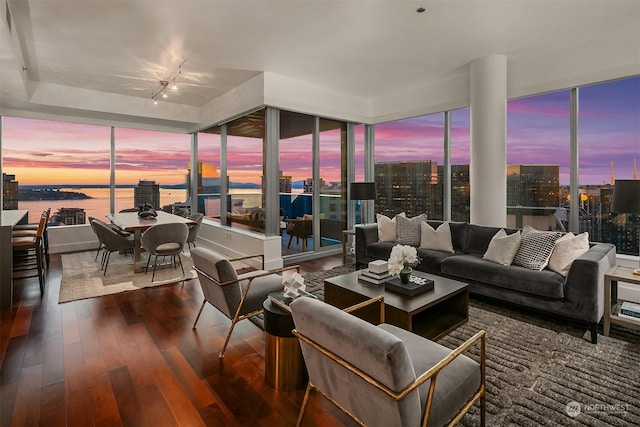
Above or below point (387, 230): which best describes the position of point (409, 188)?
above

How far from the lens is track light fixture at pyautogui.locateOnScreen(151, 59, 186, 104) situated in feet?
16.1

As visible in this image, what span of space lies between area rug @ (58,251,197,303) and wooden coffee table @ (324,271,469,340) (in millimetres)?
2518

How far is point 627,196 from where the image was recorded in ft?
9.52

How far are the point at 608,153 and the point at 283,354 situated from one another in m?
4.46

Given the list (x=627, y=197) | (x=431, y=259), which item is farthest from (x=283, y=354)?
(x=627, y=197)

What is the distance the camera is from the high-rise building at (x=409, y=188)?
→ 19.1 ft

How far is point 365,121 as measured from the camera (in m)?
6.41

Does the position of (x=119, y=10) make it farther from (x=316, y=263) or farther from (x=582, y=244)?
(x=582, y=244)

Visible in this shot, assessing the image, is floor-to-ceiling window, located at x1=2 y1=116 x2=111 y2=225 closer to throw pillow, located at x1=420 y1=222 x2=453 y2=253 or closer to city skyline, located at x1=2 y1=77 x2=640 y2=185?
city skyline, located at x1=2 y1=77 x2=640 y2=185

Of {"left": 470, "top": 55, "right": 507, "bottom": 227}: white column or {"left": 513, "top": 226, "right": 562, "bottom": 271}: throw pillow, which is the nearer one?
{"left": 513, "top": 226, "right": 562, "bottom": 271}: throw pillow

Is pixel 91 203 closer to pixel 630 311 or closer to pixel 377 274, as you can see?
pixel 377 274

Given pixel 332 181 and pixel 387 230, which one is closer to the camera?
pixel 387 230

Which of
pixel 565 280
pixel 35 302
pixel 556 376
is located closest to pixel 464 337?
pixel 556 376

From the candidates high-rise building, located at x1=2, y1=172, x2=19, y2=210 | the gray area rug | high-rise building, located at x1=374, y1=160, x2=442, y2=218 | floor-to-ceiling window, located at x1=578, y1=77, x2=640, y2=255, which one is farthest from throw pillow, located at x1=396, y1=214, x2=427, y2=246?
high-rise building, located at x1=2, y1=172, x2=19, y2=210
